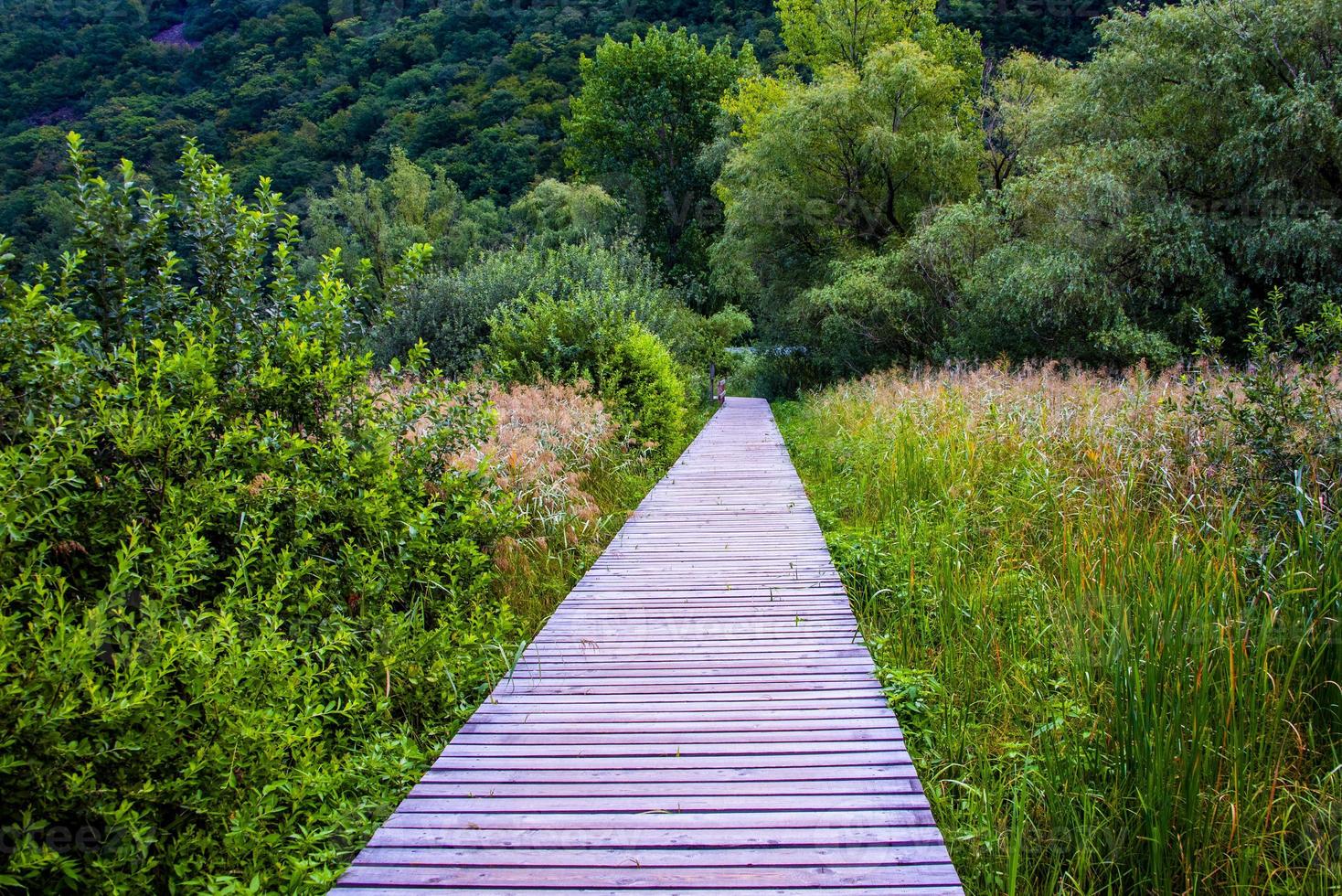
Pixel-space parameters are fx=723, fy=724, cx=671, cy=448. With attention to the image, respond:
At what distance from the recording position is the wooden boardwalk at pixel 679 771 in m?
1.92

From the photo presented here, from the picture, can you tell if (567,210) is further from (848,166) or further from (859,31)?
(848,166)

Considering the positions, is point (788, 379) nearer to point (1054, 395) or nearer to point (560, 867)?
point (1054, 395)

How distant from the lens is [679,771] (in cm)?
238

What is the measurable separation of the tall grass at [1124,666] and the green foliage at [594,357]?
15.8ft

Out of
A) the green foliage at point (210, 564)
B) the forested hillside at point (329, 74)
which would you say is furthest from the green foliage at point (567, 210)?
the green foliage at point (210, 564)

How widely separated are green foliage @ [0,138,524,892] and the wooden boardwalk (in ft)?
0.94

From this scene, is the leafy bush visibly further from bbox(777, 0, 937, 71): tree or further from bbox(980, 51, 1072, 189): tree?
bbox(777, 0, 937, 71): tree

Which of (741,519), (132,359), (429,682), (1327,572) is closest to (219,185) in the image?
(132,359)

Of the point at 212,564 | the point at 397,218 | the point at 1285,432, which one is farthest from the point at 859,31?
the point at 212,564

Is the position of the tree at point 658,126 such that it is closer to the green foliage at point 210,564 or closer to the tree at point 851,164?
the tree at point 851,164

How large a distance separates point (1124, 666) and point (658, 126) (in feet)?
135

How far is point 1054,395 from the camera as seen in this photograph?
23.9ft

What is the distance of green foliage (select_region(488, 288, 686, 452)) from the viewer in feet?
30.5

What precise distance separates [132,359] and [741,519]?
4.27m
